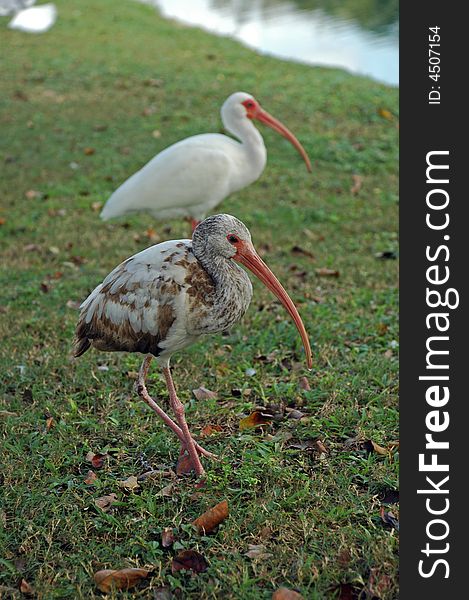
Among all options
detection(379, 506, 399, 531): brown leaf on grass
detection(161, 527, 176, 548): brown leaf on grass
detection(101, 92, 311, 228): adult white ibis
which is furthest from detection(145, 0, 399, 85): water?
detection(161, 527, 176, 548): brown leaf on grass

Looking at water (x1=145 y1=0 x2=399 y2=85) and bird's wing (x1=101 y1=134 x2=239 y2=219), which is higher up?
water (x1=145 y1=0 x2=399 y2=85)

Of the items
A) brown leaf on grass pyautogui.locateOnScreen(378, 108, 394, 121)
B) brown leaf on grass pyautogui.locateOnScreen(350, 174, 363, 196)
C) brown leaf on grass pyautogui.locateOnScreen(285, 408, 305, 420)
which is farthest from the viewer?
brown leaf on grass pyautogui.locateOnScreen(378, 108, 394, 121)

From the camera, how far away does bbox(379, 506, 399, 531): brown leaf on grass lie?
2.95 m

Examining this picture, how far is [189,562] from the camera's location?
2.87 m

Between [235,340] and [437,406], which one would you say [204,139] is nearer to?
[235,340]

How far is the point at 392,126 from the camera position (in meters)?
10.1

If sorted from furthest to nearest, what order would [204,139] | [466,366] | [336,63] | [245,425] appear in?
[336,63], [204,139], [245,425], [466,366]

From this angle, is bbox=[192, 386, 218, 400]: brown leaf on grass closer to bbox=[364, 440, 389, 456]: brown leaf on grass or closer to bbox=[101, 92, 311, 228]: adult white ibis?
bbox=[364, 440, 389, 456]: brown leaf on grass

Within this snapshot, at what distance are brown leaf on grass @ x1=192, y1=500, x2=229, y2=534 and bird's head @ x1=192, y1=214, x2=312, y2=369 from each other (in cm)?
71

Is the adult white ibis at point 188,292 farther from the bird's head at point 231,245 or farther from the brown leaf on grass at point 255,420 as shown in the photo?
the brown leaf on grass at point 255,420

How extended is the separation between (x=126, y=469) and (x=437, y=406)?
1460 mm

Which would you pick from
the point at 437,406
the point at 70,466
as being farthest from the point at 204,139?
the point at 437,406

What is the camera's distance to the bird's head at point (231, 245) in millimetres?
3334

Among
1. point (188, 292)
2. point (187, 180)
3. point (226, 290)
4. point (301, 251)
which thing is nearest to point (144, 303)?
point (188, 292)
